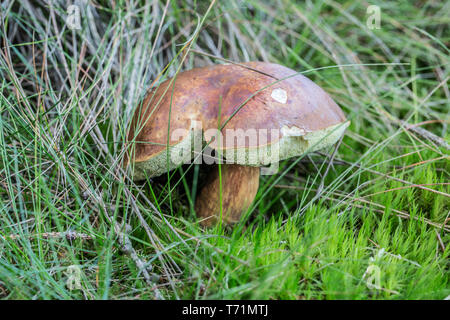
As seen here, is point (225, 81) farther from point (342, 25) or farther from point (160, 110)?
point (342, 25)

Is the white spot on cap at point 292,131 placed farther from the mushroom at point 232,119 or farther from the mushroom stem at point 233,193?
the mushroom stem at point 233,193

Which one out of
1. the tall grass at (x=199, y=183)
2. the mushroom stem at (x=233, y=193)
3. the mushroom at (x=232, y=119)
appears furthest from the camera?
the mushroom stem at (x=233, y=193)

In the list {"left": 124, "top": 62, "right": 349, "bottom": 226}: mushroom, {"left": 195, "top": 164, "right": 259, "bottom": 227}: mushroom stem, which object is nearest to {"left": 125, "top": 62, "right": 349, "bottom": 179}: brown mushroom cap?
{"left": 124, "top": 62, "right": 349, "bottom": 226}: mushroom

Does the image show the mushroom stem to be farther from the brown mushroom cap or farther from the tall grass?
the brown mushroom cap

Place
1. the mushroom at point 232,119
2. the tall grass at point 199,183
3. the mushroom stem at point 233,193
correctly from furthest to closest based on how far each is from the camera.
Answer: the mushroom stem at point 233,193 < the mushroom at point 232,119 < the tall grass at point 199,183

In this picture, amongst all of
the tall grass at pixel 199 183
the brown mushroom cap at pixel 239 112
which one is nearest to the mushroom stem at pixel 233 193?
the tall grass at pixel 199 183

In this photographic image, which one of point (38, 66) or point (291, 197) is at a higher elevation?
point (38, 66)

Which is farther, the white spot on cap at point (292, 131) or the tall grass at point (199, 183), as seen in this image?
the white spot on cap at point (292, 131)
